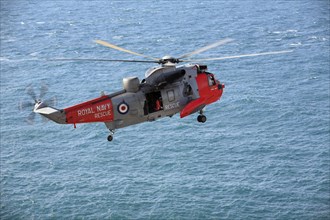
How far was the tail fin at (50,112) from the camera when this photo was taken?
5660cm

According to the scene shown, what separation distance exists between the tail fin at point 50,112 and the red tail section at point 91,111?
58 centimetres

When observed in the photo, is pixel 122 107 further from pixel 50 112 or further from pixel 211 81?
pixel 211 81

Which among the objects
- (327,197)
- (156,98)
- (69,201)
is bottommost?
(327,197)

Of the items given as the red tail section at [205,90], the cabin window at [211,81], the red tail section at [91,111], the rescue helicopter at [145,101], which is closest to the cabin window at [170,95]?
the rescue helicopter at [145,101]

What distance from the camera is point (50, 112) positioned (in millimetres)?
56812

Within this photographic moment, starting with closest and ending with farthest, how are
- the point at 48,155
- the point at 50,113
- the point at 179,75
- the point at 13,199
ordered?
1. the point at 50,113
2. the point at 179,75
3. the point at 13,199
4. the point at 48,155

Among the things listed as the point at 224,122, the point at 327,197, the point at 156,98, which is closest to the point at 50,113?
the point at 156,98

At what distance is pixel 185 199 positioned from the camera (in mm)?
170125

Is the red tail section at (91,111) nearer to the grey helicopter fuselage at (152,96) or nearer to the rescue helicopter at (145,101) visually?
the rescue helicopter at (145,101)

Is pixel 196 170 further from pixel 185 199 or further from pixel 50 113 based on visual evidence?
pixel 50 113

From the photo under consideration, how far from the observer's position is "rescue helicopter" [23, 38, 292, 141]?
58.0m

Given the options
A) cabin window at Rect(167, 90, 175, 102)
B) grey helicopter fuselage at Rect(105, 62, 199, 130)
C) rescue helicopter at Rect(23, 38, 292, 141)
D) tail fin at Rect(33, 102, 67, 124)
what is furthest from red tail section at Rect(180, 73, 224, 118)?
tail fin at Rect(33, 102, 67, 124)

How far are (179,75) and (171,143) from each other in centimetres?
13258

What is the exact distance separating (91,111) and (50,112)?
3.85m
